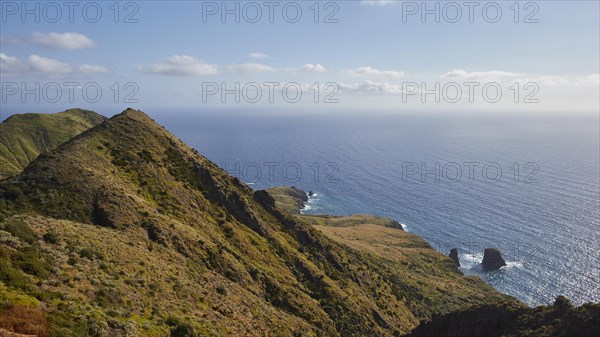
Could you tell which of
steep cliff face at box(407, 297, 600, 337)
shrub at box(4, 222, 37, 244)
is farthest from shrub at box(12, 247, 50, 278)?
steep cliff face at box(407, 297, 600, 337)

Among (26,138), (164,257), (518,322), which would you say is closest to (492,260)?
(518,322)

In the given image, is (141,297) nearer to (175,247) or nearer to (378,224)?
(175,247)

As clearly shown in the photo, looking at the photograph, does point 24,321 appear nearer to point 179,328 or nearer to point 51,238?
point 179,328

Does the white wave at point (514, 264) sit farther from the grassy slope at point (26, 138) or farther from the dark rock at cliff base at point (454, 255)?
the grassy slope at point (26, 138)

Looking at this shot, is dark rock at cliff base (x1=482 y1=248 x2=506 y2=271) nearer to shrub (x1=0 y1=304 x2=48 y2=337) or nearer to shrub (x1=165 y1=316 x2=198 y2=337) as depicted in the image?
shrub (x1=165 y1=316 x2=198 y2=337)

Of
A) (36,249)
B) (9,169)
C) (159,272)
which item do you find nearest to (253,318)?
(159,272)

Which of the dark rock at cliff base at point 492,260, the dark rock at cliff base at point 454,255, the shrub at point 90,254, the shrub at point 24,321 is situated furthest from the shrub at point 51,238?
Answer: the dark rock at cliff base at point 492,260

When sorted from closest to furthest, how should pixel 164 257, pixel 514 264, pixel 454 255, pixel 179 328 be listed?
pixel 179 328
pixel 164 257
pixel 514 264
pixel 454 255
